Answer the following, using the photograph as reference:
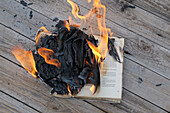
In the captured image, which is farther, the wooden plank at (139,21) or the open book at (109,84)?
the wooden plank at (139,21)

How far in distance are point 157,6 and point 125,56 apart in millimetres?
413

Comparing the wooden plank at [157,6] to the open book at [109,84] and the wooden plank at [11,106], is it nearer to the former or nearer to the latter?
the open book at [109,84]

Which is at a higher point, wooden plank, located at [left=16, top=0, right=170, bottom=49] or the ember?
wooden plank, located at [left=16, top=0, right=170, bottom=49]

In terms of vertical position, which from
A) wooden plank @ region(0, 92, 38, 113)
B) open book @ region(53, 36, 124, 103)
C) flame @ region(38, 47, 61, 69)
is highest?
flame @ region(38, 47, 61, 69)

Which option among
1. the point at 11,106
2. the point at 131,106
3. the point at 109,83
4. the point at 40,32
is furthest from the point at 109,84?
the point at 11,106

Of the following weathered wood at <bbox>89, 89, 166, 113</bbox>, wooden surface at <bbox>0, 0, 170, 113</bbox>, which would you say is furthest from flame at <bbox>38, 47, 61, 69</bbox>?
weathered wood at <bbox>89, 89, 166, 113</bbox>

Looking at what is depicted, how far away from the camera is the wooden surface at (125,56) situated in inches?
43.4

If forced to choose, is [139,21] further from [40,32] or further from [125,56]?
[40,32]

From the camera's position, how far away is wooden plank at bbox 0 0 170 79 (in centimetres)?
113

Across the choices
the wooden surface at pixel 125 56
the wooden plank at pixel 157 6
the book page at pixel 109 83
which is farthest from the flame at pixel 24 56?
the wooden plank at pixel 157 6

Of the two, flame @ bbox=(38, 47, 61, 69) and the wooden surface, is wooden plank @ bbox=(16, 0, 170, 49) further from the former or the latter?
flame @ bbox=(38, 47, 61, 69)

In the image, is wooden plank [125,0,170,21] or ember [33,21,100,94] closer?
ember [33,21,100,94]

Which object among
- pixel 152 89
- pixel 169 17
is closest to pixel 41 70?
pixel 152 89

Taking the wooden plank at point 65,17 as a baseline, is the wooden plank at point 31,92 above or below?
below
